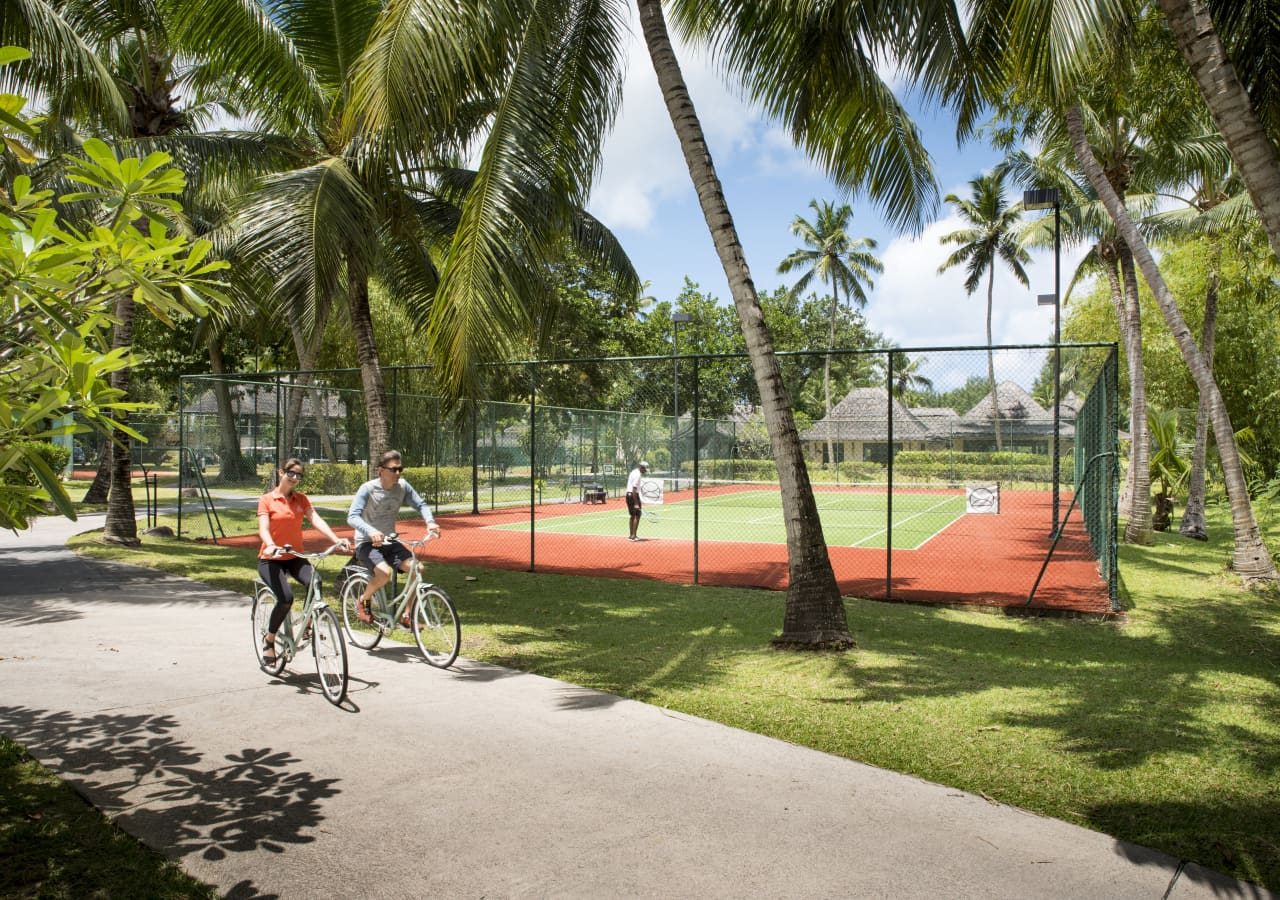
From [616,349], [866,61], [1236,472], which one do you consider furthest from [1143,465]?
[616,349]

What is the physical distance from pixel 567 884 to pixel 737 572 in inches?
434

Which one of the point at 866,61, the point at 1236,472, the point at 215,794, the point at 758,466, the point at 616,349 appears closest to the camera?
the point at 215,794

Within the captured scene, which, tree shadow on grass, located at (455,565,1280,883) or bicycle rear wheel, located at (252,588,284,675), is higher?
bicycle rear wheel, located at (252,588,284,675)

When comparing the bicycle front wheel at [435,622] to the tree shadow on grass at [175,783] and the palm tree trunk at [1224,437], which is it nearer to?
the tree shadow on grass at [175,783]

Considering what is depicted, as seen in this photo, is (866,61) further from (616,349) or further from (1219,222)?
(616,349)

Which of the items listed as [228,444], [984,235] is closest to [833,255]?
[984,235]

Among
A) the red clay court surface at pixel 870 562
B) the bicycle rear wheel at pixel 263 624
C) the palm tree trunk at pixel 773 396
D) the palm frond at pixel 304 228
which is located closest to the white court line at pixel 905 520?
the red clay court surface at pixel 870 562

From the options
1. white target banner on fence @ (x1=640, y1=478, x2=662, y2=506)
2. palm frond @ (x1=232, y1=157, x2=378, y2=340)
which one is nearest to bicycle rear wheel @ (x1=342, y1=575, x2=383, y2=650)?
palm frond @ (x1=232, y1=157, x2=378, y2=340)

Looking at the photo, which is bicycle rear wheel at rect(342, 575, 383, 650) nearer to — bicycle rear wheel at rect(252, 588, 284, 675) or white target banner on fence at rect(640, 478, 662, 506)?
bicycle rear wheel at rect(252, 588, 284, 675)

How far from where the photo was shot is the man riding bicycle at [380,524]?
799 centimetres

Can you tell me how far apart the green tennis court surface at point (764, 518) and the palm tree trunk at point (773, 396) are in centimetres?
934

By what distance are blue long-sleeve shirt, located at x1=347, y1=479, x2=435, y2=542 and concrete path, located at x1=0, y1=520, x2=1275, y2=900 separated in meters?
1.33

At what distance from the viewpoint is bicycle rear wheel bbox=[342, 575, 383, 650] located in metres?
8.43

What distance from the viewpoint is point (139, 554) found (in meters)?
15.4
